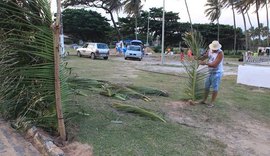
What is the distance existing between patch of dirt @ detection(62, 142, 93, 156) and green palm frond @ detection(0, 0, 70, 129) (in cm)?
46

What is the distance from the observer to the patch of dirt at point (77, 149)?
4105mm

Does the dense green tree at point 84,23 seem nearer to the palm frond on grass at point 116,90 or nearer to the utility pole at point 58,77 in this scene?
the palm frond on grass at point 116,90

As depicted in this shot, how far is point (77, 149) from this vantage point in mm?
4230

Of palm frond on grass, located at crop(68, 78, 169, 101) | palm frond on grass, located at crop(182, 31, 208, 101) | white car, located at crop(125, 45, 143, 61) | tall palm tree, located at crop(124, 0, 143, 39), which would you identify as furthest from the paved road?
tall palm tree, located at crop(124, 0, 143, 39)

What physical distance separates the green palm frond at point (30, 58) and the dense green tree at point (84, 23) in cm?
5062

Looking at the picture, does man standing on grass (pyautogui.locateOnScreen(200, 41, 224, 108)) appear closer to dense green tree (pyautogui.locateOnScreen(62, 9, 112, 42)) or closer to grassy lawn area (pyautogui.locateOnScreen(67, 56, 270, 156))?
grassy lawn area (pyautogui.locateOnScreen(67, 56, 270, 156))

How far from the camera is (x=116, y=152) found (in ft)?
13.8

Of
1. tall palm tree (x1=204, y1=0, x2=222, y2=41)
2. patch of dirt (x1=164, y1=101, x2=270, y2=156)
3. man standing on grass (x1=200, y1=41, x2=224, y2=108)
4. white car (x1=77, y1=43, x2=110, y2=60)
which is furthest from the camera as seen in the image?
tall palm tree (x1=204, y1=0, x2=222, y2=41)

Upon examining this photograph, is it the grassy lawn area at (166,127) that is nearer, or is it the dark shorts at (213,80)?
the grassy lawn area at (166,127)

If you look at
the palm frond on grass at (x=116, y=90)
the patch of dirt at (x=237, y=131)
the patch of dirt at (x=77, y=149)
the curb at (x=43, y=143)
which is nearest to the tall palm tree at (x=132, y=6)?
the palm frond on grass at (x=116, y=90)

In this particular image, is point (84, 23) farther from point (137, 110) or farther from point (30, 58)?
point (30, 58)

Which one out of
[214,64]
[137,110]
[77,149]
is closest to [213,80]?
[214,64]

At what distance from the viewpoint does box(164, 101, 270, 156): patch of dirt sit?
5062 millimetres

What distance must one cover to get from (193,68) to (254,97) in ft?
11.6
